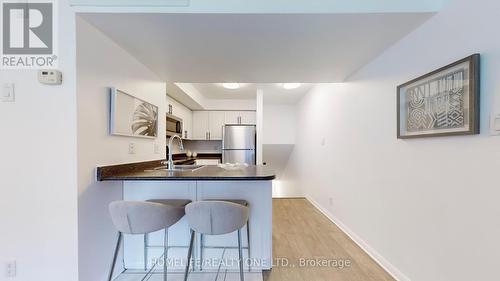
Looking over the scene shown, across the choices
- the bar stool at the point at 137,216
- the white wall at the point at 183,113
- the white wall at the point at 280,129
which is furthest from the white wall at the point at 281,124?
the bar stool at the point at 137,216

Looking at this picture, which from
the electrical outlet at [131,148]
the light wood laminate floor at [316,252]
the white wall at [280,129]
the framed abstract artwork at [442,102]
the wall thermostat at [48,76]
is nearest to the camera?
the framed abstract artwork at [442,102]

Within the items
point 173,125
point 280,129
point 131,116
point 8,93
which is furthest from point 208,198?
point 280,129

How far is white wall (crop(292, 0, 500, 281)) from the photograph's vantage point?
1.35 m

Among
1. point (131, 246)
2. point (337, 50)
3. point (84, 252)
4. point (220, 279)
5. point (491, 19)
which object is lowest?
point (220, 279)

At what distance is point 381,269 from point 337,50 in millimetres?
2113

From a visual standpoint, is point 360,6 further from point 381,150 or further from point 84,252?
point 84,252

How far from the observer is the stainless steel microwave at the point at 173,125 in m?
4.42

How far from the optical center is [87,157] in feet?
5.94

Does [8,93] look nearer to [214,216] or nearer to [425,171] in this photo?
[214,216]

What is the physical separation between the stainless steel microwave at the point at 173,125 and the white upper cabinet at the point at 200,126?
1145mm

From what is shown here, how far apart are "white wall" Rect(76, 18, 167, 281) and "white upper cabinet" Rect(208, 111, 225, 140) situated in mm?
3683

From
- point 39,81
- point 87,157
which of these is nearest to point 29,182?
point 87,157

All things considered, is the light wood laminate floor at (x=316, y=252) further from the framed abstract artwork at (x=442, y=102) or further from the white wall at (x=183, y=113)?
the white wall at (x=183, y=113)

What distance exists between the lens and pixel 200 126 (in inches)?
241
